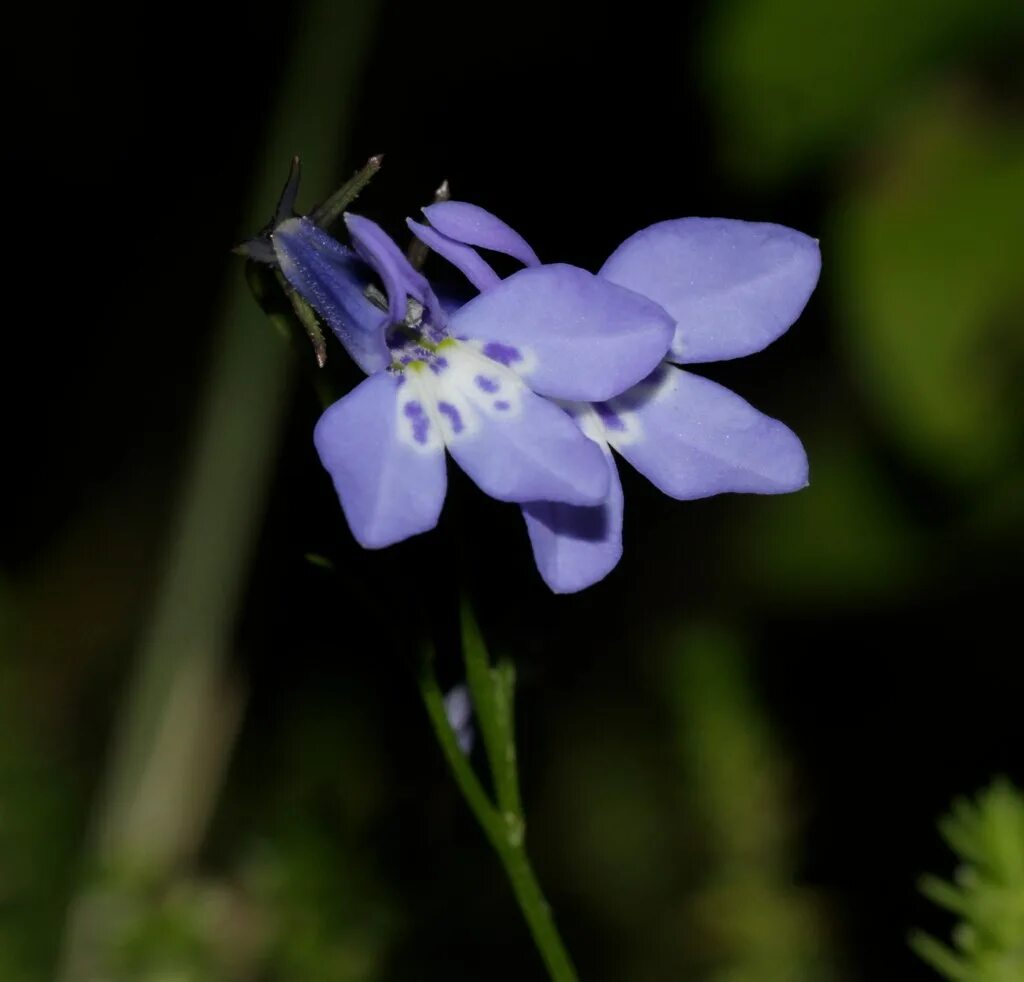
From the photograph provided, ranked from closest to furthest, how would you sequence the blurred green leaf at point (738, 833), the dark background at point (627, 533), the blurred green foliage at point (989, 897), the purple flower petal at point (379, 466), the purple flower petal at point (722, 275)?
the purple flower petal at point (379, 466) < the purple flower petal at point (722, 275) < the blurred green foliage at point (989, 897) < the blurred green leaf at point (738, 833) < the dark background at point (627, 533)

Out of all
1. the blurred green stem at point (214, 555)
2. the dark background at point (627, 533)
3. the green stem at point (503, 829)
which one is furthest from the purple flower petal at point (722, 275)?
the blurred green stem at point (214, 555)

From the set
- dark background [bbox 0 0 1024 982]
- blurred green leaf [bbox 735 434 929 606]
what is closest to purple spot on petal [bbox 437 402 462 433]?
dark background [bbox 0 0 1024 982]

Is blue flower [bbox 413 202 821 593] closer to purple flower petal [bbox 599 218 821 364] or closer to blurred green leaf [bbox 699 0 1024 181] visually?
purple flower petal [bbox 599 218 821 364]

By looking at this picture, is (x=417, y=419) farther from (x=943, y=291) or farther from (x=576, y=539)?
(x=943, y=291)

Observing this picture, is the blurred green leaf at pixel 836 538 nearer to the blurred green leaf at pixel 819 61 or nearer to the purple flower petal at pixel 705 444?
the blurred green leaf at pixel 819 61

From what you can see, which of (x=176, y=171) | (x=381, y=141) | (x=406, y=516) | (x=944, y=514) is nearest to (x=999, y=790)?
(x=406, y=516)

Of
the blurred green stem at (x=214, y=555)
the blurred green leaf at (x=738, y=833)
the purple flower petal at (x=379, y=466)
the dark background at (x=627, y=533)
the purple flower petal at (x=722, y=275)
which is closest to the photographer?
the purple flower petal at (x=379, y=466)
